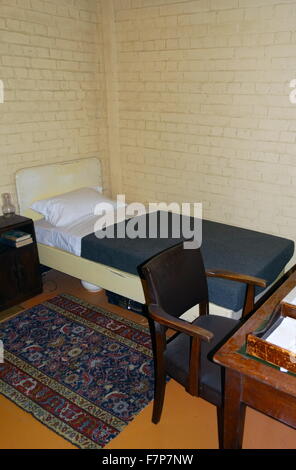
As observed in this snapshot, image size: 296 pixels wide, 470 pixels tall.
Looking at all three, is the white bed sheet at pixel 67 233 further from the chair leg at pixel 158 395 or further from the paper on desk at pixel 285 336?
the paper on desk at pixel 285 336

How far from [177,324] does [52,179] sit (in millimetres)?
2549

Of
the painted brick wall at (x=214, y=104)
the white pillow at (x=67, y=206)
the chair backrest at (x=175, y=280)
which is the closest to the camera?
the chair backrest at (x=175, y=280)

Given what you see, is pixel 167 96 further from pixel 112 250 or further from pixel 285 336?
pixel 285 336

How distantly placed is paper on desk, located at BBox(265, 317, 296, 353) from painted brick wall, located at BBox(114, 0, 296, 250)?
2026mm

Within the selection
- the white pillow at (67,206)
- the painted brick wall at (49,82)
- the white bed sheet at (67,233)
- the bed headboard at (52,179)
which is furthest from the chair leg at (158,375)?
the painted brick wall at (49,82)

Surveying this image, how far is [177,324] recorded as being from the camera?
1.65m

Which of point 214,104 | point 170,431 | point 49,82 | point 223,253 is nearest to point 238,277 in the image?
point 223,253

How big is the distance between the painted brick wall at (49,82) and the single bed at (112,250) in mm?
184

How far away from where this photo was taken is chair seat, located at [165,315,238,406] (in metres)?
1.69

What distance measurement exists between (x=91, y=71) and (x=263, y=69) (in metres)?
1.86

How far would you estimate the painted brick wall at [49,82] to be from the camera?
10.7 feet

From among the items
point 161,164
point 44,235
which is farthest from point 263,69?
point 44,235
